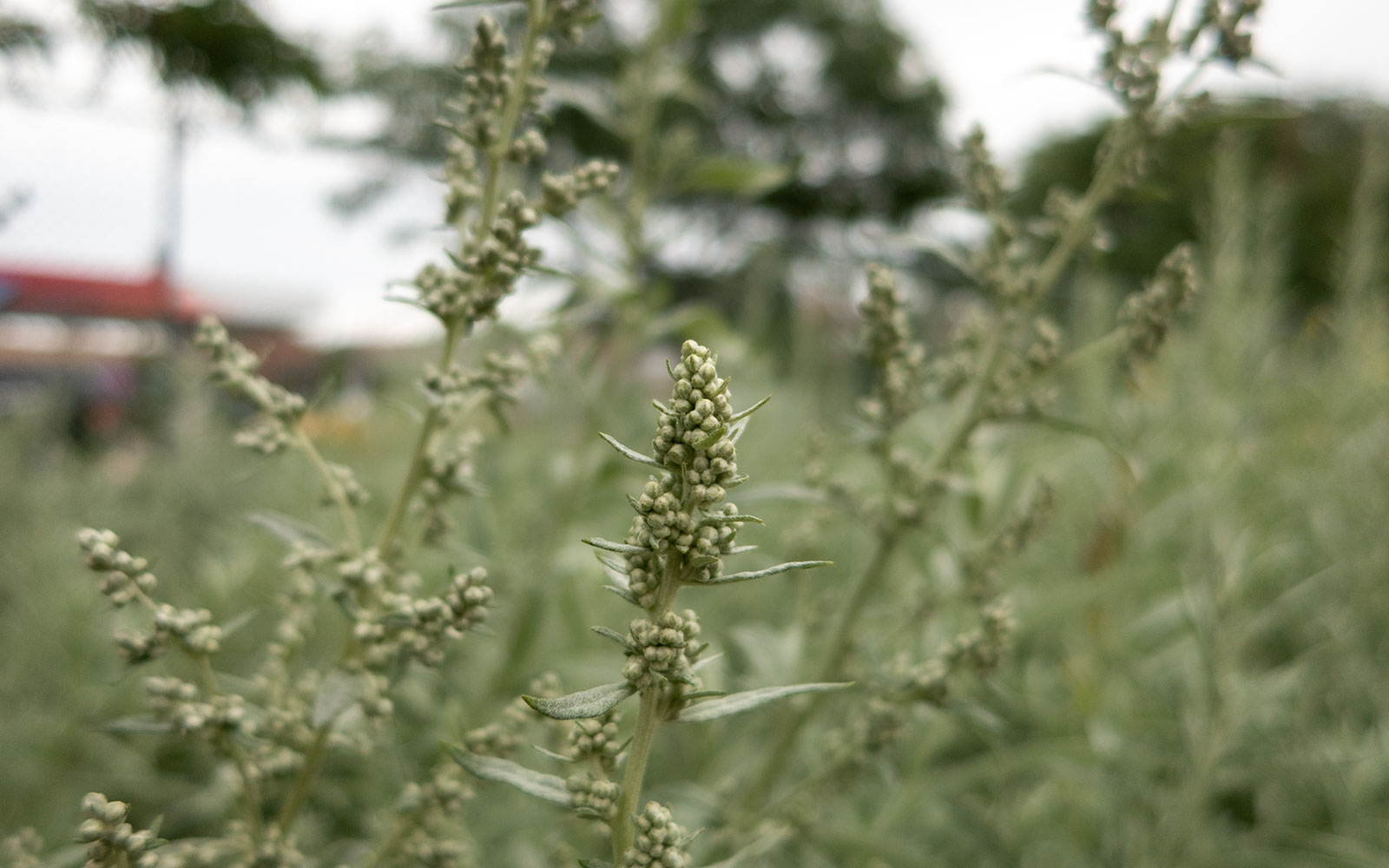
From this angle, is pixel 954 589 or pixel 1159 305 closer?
pixel 1159 305

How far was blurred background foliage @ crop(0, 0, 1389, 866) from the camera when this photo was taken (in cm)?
159

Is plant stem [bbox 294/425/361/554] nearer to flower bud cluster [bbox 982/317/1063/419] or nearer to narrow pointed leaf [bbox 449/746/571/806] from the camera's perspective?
narrow pointed leaf [bbox 449/746/571/806]

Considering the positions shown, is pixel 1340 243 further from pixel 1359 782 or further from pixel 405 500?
pixel 405 500

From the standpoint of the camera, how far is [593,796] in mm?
712

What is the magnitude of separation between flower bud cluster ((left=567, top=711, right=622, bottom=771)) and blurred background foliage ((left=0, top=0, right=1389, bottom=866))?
31 cm

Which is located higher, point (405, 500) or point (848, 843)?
point (405, 500)

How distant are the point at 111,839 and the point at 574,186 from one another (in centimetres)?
74

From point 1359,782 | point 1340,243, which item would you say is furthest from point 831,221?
point 1359,782

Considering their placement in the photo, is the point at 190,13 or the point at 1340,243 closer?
the point at 1340,243

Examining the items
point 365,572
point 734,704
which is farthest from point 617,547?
point 365,572

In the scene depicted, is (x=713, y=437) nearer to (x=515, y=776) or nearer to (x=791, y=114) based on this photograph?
(x=515, y=776)

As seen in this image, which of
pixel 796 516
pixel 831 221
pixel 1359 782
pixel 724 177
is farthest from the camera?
pixel 831 221

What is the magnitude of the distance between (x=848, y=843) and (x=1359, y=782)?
4.28ft

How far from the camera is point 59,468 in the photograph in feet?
12.8
